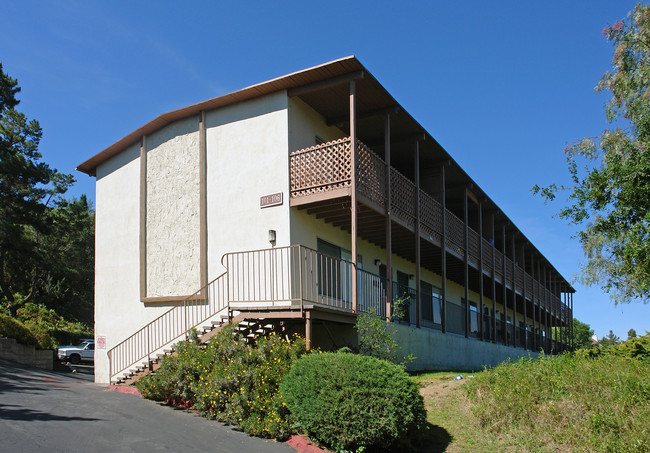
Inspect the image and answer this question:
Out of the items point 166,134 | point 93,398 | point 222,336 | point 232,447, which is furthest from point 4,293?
point 232,447

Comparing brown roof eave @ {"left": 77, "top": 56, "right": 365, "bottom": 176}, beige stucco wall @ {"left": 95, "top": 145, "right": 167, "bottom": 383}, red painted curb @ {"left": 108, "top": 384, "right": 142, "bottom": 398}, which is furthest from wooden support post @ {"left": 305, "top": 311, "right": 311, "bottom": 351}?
beige stucco wall @ {"left": 95, "top": 145, "right": 167, "bottom": 383}

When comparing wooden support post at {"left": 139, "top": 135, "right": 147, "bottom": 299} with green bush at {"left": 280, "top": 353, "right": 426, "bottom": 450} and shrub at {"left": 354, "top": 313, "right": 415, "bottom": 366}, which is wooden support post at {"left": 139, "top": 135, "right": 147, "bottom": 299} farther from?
green bush at {"left": 280, "top": 353, "right": 426, "bottom": 450}

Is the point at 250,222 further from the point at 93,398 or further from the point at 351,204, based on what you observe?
the point at 93,398

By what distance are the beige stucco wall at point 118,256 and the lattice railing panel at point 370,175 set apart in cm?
719

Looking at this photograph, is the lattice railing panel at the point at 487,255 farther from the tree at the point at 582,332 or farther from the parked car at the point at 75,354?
the tree at the point at 582,332

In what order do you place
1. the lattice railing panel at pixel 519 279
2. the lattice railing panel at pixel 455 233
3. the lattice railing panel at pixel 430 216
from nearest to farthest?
1. the lattice railing panel at pixel 430 216
2. the lattice railing panel at pixel 455 233
3. the lattice railing panel at pixel 519 279

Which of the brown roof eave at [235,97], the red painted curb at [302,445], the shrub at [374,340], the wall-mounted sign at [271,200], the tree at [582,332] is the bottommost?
the tree at [582,332]

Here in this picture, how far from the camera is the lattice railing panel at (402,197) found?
54.5ft

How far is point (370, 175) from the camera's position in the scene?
15.0 meters

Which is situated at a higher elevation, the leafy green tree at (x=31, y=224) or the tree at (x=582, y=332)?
the leafy green tree at (x=31, y=224)

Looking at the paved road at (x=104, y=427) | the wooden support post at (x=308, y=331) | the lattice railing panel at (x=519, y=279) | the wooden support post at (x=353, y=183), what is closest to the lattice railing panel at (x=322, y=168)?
the wooden support post at (x=353, y=183)

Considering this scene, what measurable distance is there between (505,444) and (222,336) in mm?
5759

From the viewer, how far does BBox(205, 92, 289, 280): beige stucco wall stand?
14844mm

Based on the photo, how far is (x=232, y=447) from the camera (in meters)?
9.07
